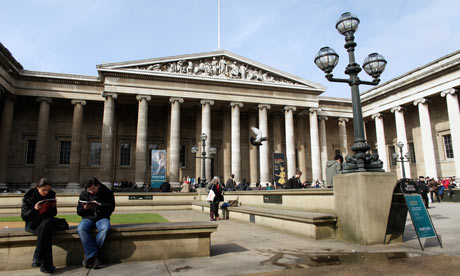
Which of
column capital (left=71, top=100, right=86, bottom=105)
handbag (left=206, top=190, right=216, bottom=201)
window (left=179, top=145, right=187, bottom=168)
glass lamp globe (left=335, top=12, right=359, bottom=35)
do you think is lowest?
handbag (left=206, top=190, right=216, bottom=201)

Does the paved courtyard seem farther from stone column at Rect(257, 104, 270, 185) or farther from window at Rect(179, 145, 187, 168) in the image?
window at Rect(179, 145, 187, 168)

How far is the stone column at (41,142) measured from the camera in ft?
98.2

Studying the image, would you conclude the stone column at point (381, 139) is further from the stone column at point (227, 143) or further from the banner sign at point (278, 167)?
the stone column at point (227, 143)

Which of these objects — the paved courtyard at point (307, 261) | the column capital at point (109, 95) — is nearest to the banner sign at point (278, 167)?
the column capital at point (109, 95)

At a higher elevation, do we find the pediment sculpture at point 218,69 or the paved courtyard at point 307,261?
the pediment sculpture at point 218,69

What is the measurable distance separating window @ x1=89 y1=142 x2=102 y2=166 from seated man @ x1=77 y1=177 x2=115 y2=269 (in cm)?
3075

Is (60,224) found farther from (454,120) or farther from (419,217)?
(454,120)

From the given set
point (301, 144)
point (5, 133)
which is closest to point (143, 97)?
point (5, 133)

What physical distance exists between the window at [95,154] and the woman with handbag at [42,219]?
30.8m

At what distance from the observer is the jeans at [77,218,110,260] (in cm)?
550

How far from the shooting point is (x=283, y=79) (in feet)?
117

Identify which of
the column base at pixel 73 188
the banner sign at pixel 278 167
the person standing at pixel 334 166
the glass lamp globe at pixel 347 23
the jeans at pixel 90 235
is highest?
the glass lamp globe at pixel 347 23

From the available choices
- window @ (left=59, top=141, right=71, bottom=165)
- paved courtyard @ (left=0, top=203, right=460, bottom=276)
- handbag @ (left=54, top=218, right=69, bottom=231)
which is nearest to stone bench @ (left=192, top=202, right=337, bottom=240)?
paved courtyard @ (left=0, top=203, right=460, bottom=276)

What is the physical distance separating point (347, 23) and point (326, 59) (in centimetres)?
115
